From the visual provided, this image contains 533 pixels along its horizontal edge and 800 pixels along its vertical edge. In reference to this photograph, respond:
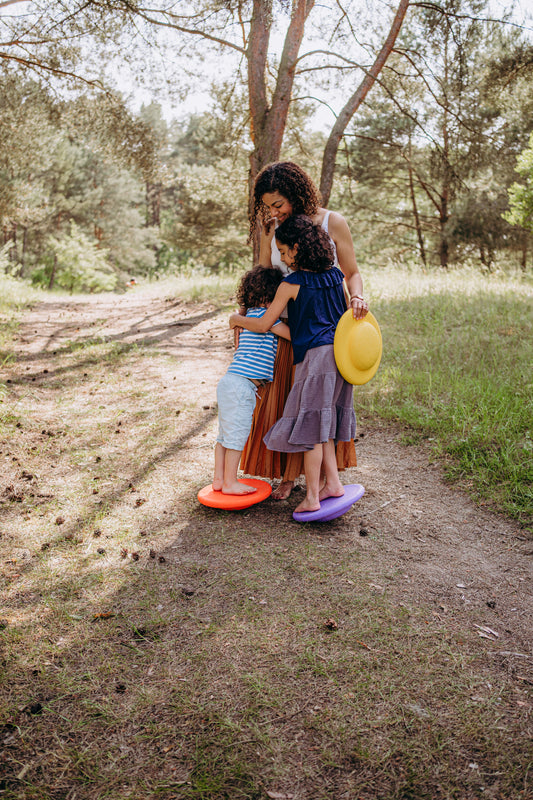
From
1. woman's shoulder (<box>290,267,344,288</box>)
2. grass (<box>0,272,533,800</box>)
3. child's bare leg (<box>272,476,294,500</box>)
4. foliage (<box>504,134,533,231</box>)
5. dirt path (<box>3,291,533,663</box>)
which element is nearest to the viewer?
grass (<box>0,272,533,800</box>)

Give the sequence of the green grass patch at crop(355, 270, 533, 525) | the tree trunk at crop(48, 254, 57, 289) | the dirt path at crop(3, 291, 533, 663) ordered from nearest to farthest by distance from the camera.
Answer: the dirt path at crop(3, 291, 533, 663) < the green grass patch at crop(355, 270, 533, 525) < the tree trunk at crop(48, 254, 57, 289)

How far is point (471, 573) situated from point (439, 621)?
547mm

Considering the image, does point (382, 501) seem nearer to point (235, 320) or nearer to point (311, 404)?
point (311, 404)

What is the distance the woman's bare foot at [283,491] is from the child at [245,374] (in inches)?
16.7

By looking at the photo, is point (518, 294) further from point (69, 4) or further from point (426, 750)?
point (426, 750)

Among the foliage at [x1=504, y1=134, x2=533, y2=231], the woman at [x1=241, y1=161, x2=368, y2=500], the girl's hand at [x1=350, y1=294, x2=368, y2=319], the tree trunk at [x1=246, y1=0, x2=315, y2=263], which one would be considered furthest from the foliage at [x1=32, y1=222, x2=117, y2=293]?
the girl's hand at [x1=350, y1=294, x2=368, y2=319]

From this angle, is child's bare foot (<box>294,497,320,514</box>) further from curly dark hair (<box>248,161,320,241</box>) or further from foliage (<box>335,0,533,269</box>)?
foliage (<box>335,0,533,269</box>)

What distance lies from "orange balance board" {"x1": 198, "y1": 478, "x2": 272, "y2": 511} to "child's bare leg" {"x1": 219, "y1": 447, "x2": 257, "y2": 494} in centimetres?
3

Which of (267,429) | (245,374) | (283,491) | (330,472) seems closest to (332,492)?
(330,472)

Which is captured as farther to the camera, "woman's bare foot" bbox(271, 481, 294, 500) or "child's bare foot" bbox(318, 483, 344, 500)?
"woman's bare foot" bbox(271, 481, 294, 500)

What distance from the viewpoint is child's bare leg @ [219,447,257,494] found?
3.48 m

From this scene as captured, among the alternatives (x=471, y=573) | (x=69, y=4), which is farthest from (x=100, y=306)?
(x=471, y=573)

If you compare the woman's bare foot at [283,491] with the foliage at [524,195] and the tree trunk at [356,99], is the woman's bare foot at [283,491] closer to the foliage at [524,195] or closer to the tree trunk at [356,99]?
the tree trunk at [356,99]

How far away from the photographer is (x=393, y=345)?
6.97m
